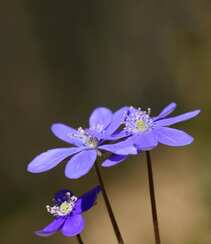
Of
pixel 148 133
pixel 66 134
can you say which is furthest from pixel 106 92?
pixel 148 133

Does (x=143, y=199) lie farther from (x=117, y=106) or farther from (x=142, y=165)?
(x=117, y=106)

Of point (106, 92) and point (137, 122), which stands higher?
point (106, 92)

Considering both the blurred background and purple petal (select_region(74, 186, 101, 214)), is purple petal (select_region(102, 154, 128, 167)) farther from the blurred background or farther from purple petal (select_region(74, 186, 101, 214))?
the blurred background

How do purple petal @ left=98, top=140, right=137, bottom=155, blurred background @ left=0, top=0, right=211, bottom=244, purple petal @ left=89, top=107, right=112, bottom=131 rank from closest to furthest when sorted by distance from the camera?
purple petal @ left=98, top=140, right=137, bottom=155
purple petal @ left=89, top=107, right=112, bottom=131
blurred background @ left=0, top=0, right=211, bottom=244

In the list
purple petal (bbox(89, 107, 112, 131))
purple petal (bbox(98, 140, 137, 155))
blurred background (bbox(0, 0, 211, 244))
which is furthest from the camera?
blurred background (bbox(0, 0, 211, 244))

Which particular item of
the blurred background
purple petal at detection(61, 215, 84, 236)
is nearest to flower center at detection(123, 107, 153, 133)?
purple petal at detection(61, 215, 84, 236)

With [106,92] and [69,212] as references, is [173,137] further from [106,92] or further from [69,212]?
[106,92]

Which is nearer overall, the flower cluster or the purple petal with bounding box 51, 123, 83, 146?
the flower cluster
